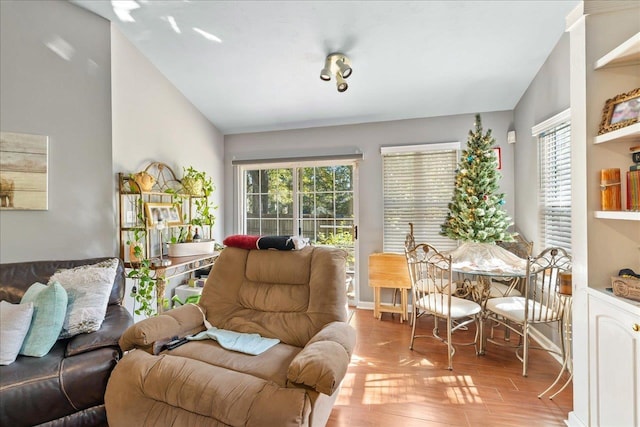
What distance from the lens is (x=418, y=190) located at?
3.60m

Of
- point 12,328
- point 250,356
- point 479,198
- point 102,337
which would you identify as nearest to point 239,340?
point 250,356

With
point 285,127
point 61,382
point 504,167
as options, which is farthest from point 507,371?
point 285,127

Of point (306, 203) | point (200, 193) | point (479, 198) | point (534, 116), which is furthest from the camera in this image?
point (306, 203)

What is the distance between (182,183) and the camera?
3311mm

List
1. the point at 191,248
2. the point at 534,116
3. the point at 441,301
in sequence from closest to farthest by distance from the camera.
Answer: the point at 441,301
the point at 534,116
the point at 191,248

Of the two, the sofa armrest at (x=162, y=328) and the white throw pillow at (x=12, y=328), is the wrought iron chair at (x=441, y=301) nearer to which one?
the sofa armrest at (x=162, y=328)

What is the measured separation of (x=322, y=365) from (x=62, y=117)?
2.80 meters

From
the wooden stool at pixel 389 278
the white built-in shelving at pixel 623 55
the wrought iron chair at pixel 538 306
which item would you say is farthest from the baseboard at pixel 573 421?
the white built-in shelving at pixel 623 55

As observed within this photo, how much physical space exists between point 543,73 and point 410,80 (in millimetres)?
1181

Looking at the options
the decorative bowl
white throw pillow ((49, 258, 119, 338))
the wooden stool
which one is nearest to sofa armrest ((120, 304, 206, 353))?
white throw pillow ((49, 258, 119, 338))

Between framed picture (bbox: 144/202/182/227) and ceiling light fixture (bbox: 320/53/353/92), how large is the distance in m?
2.01

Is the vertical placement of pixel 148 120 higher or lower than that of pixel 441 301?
higher

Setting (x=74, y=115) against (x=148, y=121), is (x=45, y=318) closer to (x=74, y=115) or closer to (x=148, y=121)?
(x=74, y=115)

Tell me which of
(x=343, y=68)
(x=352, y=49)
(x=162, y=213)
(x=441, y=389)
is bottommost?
(x=441, y=389)
